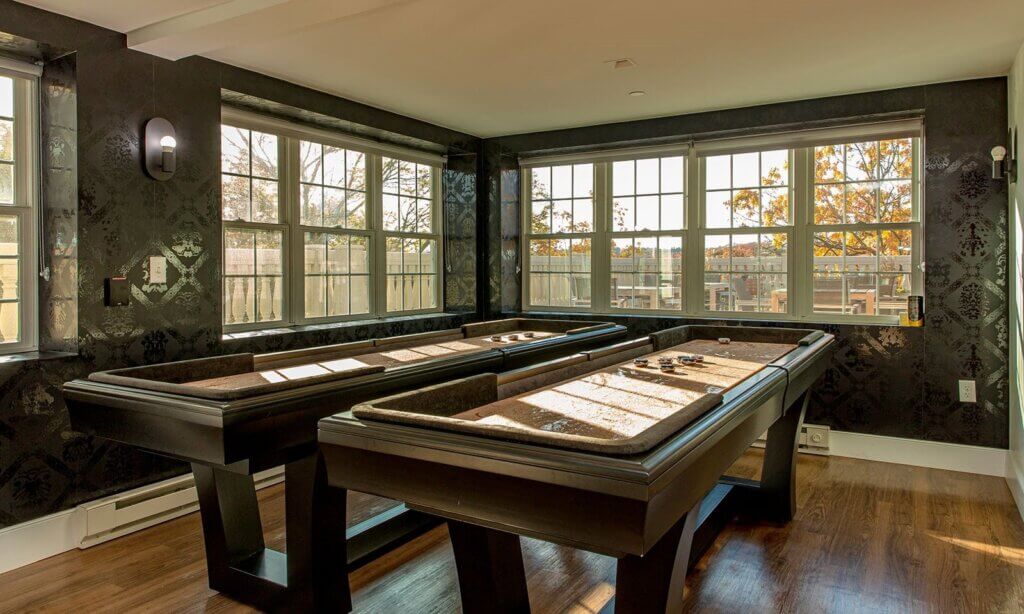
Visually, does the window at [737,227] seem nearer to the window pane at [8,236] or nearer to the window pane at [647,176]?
the window pane at [647,176]

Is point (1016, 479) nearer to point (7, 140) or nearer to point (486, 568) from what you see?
point (486, 568)

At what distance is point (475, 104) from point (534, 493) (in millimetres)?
3916

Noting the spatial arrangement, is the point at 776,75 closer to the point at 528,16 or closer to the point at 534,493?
the point at 528,16

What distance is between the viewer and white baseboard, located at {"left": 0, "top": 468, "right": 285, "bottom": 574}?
3.02 meters

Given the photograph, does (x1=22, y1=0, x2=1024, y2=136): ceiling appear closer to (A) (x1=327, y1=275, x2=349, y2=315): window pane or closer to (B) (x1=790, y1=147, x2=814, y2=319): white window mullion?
(B) (x1=790, y1=147, x2=814, y2=319): white window mullion

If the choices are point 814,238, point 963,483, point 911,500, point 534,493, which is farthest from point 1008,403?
point 534,493

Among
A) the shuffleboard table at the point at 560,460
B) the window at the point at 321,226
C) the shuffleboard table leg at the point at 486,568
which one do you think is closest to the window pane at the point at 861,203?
the shuffleboard table at the point at 560,460

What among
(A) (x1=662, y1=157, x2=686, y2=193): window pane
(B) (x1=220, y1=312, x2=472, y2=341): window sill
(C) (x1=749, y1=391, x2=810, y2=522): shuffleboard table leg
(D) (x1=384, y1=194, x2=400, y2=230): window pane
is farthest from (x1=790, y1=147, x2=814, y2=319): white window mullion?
(D) (x1=384, y1=194, x2=400, y2=230): window pane

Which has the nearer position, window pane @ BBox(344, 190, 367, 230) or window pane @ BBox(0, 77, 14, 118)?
window pane @ BBox(0, 77, 14, 118)

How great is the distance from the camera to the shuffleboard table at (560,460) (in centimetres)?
141

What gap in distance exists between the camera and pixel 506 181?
6047 mm

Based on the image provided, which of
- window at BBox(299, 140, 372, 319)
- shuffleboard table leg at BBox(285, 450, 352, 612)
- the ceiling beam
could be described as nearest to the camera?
shuffleboard table leg at BBox(285, 450, 352, 612)

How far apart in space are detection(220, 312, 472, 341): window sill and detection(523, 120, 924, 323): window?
0.93 meters

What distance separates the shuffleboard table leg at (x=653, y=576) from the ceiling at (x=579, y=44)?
2.31 metres
